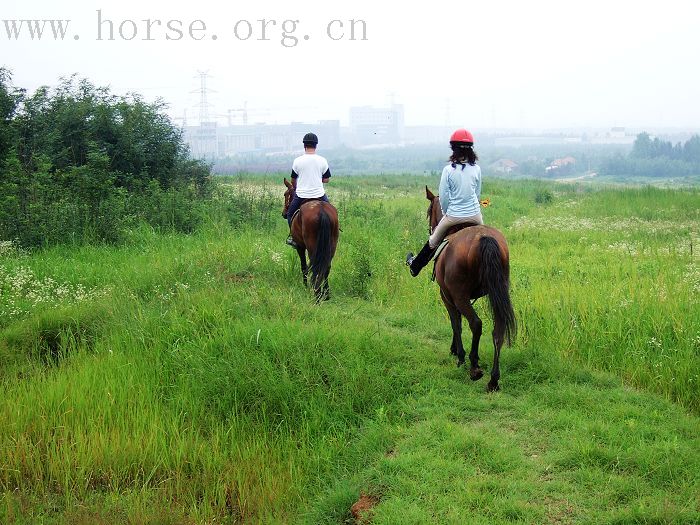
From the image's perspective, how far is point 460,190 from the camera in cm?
710

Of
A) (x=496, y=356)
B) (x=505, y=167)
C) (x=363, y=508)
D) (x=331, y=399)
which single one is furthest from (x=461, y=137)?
(x=505, y=167)

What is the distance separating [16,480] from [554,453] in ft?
15.1

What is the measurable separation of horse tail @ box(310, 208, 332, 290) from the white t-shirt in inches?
17.5

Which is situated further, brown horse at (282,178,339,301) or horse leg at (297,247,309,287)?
horse leg at (297,247,309,287)

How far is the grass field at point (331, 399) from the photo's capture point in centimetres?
497

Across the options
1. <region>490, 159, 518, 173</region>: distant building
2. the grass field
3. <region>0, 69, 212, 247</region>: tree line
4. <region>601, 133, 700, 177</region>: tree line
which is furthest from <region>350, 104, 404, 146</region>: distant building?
the grass field

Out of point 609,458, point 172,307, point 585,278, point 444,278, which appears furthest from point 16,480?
point 585,278

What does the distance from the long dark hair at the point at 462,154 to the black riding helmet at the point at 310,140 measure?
328cm

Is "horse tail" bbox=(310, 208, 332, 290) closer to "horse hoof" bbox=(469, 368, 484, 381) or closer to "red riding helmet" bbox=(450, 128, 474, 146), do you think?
"red riding helmet" bbox=(450, 128, 474, 146)

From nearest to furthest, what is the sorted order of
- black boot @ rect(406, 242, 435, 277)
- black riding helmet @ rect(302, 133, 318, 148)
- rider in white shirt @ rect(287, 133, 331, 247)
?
black boot @ rect(406, 242, 435, 277), black riding helmet @ rect(302, 133, 318, 148), rider in white shirt @ rect(287, 133, 331, 247)

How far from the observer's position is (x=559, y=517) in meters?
4.45

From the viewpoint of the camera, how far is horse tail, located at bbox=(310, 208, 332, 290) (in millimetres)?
9672

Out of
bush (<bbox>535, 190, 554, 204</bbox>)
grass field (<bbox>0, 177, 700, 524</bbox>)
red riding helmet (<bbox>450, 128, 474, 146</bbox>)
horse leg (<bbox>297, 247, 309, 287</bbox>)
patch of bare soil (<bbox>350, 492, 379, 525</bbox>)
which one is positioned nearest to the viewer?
patch of bare soil (<bbox>350, 492, 379, 525</bbox>)

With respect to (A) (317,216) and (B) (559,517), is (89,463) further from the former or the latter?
(A) (317,216)
